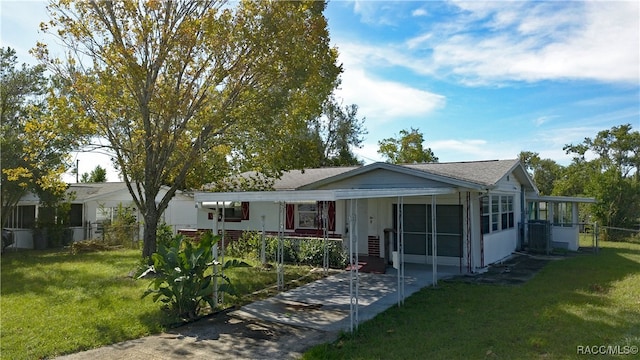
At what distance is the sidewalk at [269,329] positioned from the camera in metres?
6.25

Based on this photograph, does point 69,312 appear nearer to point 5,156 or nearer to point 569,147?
point 5,156

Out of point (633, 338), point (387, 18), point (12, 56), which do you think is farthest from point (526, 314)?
point (12, 56)

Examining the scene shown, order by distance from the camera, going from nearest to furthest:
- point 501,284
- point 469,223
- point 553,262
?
point 501,284, point 469,223, point 553,262

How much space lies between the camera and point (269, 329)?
7.36m

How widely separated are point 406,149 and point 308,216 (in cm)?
2263

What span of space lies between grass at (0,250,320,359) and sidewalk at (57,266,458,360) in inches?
19.1

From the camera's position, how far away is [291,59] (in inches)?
466

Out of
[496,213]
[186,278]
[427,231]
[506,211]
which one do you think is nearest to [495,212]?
[496,213]

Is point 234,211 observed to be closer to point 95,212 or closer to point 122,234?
point 122,234

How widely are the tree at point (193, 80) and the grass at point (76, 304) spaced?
2.28 metres

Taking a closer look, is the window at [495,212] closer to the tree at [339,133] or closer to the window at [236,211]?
the window at [236,211]

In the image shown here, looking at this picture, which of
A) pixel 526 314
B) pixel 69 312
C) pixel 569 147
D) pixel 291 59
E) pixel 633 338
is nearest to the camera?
pixel 633 338

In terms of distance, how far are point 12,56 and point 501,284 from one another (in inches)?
854

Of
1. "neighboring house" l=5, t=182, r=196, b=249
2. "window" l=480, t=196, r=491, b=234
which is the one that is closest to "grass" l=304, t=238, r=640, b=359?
"window" l=480, t=196, r=491, b=234
